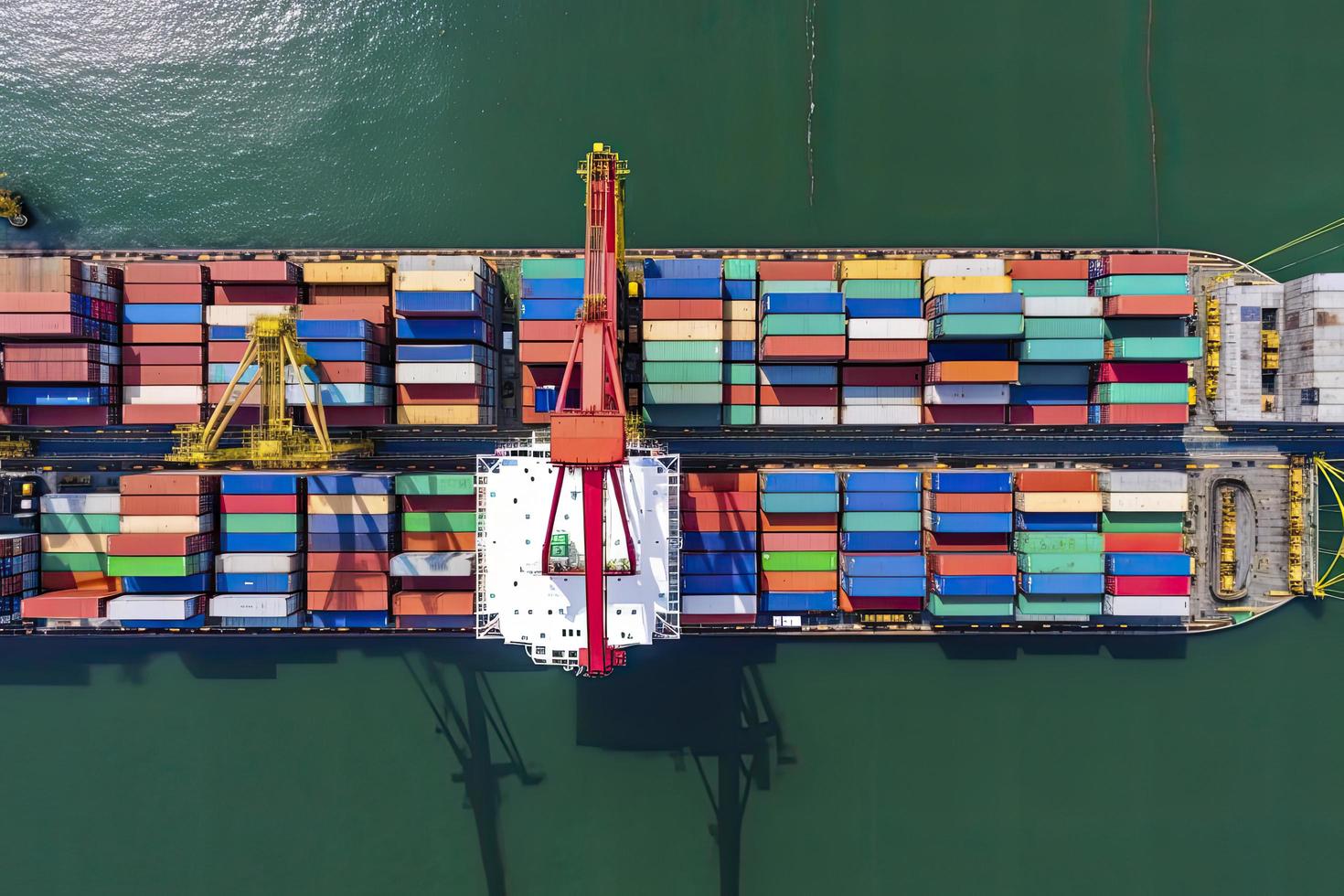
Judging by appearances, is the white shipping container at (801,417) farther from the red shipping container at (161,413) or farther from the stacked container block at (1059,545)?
the red shipping container at (161,413)

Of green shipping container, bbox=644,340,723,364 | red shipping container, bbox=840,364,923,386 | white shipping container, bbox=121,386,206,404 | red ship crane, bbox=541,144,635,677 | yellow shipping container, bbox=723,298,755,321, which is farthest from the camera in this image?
red shipping container, bbox=840,364,923,386

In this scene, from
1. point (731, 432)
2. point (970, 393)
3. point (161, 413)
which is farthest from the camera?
point (731, 432)

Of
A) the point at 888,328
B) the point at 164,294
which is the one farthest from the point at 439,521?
the point at 888,328

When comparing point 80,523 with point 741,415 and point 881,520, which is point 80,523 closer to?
point 741,415

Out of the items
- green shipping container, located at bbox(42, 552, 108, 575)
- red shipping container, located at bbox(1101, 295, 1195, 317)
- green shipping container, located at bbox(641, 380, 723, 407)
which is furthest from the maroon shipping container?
red shipping container, located at bbox(1101, 295, 1195, 317)

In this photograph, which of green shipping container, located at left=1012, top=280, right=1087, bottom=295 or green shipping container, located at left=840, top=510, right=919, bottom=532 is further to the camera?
green shipping container, located at left=840, top=510, right=919, bottom=532

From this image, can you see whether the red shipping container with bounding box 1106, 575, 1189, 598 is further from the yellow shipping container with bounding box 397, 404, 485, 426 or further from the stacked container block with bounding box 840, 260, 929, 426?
the yellow shipping container with bounding box 397, 404, 485, 426

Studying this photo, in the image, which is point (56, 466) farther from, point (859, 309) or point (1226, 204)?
point (1226, 204)
